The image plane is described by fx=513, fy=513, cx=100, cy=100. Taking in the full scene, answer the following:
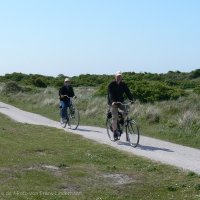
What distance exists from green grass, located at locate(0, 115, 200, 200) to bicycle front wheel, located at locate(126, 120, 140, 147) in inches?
35.4

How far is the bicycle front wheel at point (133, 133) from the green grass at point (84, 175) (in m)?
0.90

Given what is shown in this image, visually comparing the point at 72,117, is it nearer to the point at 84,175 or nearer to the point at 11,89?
the point at 84,175

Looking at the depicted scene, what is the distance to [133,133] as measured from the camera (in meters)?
14.7

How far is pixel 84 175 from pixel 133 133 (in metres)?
4.41

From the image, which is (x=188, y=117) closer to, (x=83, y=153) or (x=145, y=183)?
(x=83, y=153)

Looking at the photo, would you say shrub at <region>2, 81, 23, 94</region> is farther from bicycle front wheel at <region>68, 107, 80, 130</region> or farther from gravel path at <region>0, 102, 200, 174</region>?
gravel path at <region>0, 102, 200, 174</region>

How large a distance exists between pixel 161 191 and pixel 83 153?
179 inches

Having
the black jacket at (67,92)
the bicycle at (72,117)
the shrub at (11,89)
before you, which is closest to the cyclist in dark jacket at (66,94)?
the black jacket at (67,92)

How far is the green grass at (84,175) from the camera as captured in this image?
887 centimetres

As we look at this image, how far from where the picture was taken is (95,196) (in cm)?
879

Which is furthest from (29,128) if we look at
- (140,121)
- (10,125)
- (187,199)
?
(187,199)

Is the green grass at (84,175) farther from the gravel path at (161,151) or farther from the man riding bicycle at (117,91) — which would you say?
the man riding bicycle at (117,91)

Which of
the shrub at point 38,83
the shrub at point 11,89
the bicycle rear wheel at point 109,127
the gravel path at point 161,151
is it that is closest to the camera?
the gravel path at point 161,151

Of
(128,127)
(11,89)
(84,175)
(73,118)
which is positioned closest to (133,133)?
(128,127)
